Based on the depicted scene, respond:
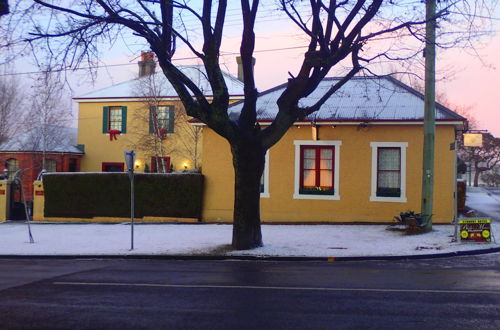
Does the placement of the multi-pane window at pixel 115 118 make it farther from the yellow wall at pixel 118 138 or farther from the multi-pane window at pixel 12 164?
the multi-pane window at pixel 12 164

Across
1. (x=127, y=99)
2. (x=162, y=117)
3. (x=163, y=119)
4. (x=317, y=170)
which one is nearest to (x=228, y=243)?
(x=317, y=170)

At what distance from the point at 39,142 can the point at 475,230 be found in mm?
28055

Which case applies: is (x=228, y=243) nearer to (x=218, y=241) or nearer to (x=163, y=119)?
(x=218, y=241)

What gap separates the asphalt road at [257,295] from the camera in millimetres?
6711

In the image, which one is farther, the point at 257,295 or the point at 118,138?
the point at 118,138

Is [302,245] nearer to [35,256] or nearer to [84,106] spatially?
[35,256]

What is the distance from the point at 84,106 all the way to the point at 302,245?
24.3 meters

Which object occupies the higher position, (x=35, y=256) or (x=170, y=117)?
(x=170, y=117)

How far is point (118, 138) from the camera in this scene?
110 feet

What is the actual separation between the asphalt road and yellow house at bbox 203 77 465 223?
6.58 m

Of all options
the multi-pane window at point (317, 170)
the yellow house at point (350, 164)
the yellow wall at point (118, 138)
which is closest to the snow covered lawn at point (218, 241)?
the yellow house at point (350, 164)

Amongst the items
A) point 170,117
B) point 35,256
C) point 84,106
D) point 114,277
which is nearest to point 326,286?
point 114,277

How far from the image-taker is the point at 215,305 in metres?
7.63

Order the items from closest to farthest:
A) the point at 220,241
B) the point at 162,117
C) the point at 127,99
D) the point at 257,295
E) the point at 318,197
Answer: the point at 257,295, the point at 220,241, the point at 318,197, the point at 162,117, the point at 127,99
